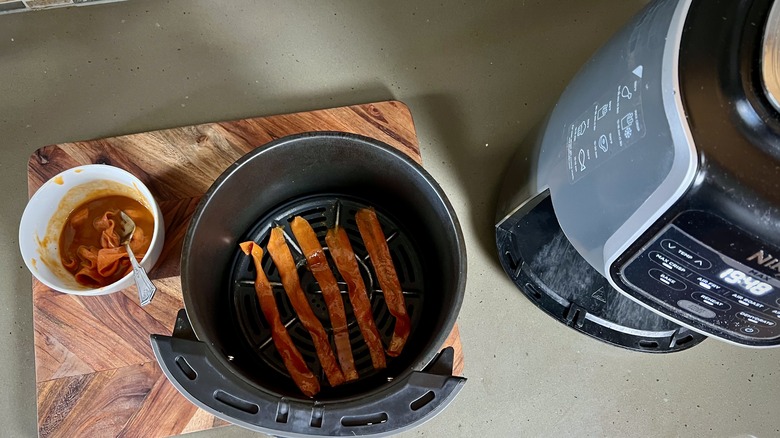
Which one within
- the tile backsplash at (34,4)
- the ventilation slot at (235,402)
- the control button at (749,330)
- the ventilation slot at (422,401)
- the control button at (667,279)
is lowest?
the ventilation slot at (235,402)

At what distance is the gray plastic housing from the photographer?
36 cm

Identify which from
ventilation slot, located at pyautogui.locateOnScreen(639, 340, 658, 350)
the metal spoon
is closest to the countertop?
ventilation slot, located at pyautogui.locateOnScreen(639, 340, 658, 350)

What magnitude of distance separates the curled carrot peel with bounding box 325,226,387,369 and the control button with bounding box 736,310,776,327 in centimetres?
33

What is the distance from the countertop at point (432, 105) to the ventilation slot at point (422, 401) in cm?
29

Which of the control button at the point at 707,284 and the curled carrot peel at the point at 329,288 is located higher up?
the control button at the point at 707,284

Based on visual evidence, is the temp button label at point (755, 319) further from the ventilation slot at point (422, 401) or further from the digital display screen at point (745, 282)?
the ventilation slot at point (422, 401)

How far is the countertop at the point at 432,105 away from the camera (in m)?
0.74

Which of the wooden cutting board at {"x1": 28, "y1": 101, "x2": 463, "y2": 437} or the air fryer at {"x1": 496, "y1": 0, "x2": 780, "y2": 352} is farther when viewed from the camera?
the wooden cutting board at {"x1": 28, "y1": 101, "x2": 463, "y2": 437}

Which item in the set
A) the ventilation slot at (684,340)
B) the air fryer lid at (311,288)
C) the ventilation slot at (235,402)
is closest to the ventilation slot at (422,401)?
the air fryer lid at (311,288)

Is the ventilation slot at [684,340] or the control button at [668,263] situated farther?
the ventilation slot at [684,340]

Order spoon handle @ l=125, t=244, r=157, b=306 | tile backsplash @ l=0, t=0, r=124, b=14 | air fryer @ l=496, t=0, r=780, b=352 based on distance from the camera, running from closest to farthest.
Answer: air fryer @ l=496, t=0, r=780, b=352 → spoon handle @ l=125, t=244, r=157, b=306 → tile backsplash @ l=0, t=0, r=124, b=14

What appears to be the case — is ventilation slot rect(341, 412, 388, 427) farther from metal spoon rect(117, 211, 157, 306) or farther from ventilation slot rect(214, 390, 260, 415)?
metal spoon rect(117, 211, 157, 306)

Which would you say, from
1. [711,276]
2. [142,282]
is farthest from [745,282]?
[142,282]

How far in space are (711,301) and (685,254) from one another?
0.17ft
